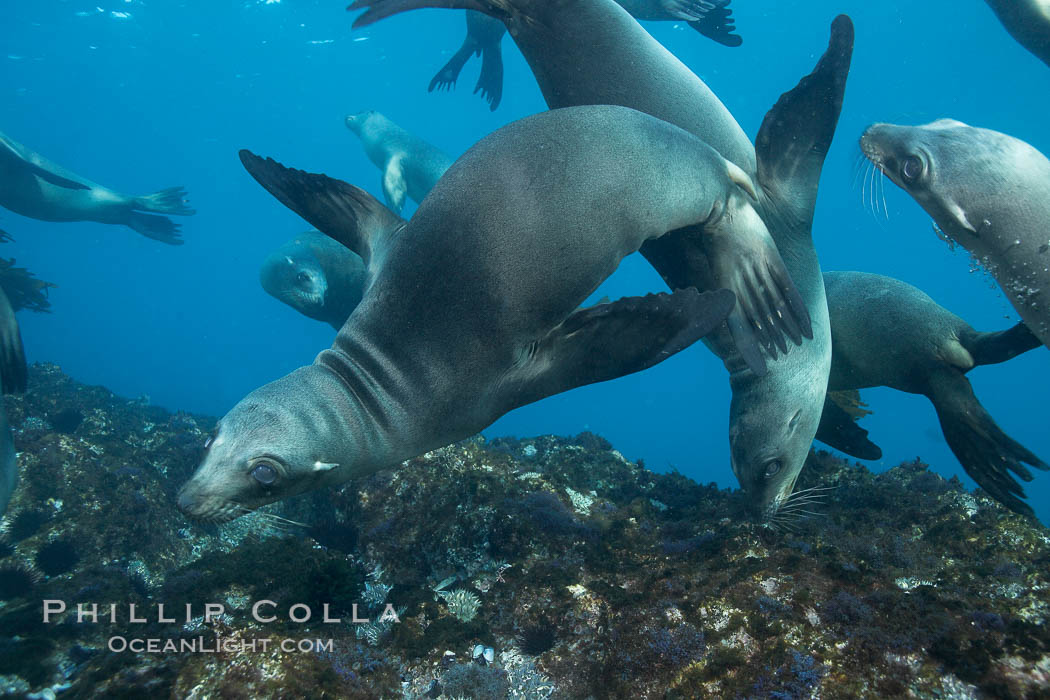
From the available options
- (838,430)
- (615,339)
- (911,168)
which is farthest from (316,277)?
(911,168)

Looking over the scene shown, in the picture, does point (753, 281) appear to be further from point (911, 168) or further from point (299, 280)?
point (299, 280)

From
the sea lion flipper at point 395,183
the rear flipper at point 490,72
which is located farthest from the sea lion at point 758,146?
the sea lion flipper at point 395,183

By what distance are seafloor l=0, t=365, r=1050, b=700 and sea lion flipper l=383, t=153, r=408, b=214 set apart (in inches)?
289

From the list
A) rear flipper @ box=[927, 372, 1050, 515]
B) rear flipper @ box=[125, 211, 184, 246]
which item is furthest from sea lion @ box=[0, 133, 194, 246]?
rear flipper @ box=[927, 372, 1050, 515]

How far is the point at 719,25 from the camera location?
7.66 meters

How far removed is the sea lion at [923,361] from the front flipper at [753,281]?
1854 mm

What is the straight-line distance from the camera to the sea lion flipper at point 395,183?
1089 cm

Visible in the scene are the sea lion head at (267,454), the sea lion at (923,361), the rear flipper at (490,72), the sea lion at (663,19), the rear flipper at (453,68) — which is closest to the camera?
the sea lion head at (267,454)

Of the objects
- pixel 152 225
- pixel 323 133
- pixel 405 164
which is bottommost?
pixel 405 164

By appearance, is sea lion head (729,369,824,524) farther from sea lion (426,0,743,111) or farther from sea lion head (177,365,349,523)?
sea lion (426,0,743,111)

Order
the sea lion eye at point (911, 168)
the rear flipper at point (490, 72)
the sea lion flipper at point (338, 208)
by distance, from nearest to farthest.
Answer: the sea lion eye at point (911, 168)
the sea lion flipper at point (338, 208)
the rear flipper at point (490, 72)

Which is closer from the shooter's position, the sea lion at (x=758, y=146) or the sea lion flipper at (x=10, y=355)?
the sea lion at (x=758, y=146)

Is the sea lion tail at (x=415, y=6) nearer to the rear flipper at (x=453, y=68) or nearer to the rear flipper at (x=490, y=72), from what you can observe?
the rear flipper at (x=490, y=72)

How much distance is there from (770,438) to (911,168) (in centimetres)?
180
